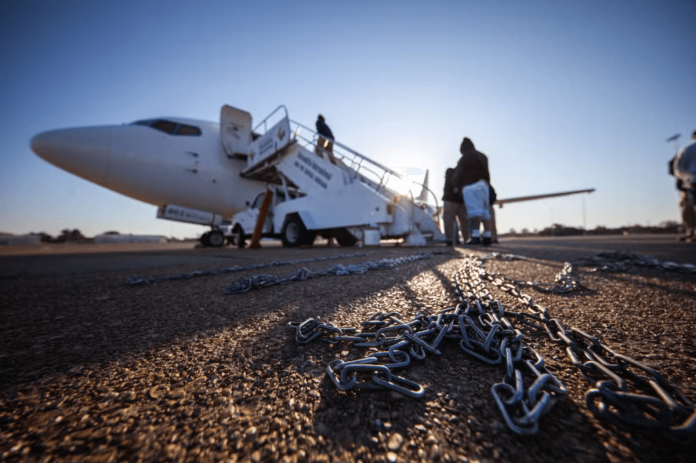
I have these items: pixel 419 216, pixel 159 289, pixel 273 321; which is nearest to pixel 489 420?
pixel 273 321

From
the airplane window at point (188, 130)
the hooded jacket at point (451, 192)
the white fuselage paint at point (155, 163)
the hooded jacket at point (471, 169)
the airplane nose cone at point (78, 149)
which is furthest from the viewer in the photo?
the airplane window at point (188, 130)

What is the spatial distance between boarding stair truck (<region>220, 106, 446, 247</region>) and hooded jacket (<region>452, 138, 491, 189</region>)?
908mm

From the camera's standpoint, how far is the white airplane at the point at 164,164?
8086 mm

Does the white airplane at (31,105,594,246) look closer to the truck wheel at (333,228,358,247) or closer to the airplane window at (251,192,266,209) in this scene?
the airplane window at (251,192,266,209)

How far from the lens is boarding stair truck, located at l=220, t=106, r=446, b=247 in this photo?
21.9 feet

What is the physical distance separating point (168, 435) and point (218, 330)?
66cm

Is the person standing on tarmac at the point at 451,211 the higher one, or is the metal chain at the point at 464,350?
the person standing on tarmac at the point at 451,211

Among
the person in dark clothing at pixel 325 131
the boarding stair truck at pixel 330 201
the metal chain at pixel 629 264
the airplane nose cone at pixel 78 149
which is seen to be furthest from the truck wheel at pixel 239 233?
the metal chain at pixel 629 264

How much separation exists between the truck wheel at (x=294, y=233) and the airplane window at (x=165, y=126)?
5.40 metres

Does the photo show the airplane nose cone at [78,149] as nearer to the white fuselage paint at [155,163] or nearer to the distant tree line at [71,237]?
the white fuselage paint at [155,163]

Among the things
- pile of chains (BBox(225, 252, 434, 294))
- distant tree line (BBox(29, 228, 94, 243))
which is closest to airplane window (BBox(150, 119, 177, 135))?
pile of chains (BBox(225, 252, 434, 294))

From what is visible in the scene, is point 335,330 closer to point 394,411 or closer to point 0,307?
point 394,411

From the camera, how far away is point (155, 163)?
8.79 metres

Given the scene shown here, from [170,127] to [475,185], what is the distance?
9.81 metres
